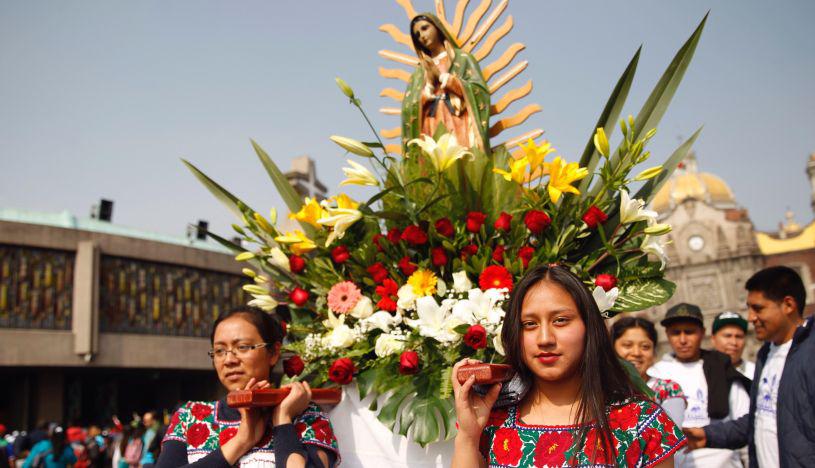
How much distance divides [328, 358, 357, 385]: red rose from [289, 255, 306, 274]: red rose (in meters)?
0.48

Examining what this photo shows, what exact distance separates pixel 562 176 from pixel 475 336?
2.16 feet

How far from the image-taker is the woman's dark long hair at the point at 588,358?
168 cm

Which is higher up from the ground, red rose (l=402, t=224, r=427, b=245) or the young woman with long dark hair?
red rose (l=402, t=224, r=427, b=245)

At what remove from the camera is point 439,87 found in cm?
339

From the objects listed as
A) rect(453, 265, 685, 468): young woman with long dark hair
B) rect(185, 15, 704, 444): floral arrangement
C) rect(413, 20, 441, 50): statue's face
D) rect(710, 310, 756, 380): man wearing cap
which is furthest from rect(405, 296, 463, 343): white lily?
rect(710, 310, 756, 380): man wearing cap

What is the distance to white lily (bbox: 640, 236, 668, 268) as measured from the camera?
2.49 m

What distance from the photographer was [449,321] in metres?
2.29

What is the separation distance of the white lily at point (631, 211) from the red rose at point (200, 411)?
154 cm

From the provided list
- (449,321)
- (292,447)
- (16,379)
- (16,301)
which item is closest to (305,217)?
(449,321)

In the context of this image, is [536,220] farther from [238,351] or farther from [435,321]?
[238,351]

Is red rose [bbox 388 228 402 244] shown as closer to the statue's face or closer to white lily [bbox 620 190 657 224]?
white lily [bbox 620 190 657 224]

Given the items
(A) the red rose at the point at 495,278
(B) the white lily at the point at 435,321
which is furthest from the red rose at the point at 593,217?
(B) the white lily at the point at 435,321

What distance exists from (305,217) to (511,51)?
58.1 inches

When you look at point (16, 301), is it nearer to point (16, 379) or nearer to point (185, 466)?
point (16, 379)
